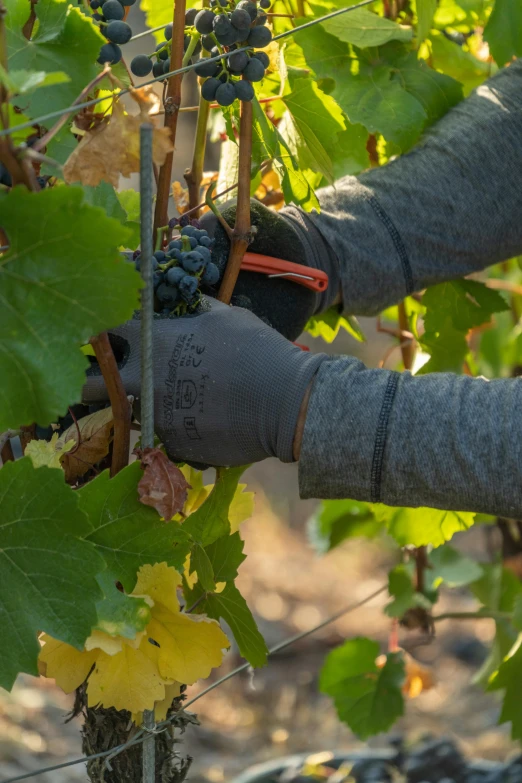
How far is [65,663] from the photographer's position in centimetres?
78

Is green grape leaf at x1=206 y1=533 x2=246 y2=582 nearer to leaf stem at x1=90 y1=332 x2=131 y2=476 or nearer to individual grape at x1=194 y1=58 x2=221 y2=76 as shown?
leaf stem at x1=90 y1=332 x2=131 y2=476

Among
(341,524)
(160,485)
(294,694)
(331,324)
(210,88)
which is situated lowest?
(294,694)

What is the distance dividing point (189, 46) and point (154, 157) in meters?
0.20

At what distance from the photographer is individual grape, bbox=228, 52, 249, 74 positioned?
774 mm

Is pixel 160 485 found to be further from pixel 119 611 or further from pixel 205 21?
pixel 205 21

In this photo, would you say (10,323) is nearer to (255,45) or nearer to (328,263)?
(255,45)

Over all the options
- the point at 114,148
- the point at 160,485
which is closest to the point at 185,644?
the point at 160,485

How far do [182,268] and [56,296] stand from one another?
0.19 m

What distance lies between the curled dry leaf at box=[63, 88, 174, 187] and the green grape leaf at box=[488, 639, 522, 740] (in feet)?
3.24

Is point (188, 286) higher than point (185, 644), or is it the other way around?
point (188, 286)

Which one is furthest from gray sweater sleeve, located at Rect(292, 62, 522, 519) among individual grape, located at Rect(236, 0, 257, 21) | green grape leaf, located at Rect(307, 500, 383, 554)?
green grape leaf, located at Rect(307, 500, 383, 554)

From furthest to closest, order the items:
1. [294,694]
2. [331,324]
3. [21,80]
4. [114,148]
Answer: [294,694]
[331,324]
[114,148]
[21,80]

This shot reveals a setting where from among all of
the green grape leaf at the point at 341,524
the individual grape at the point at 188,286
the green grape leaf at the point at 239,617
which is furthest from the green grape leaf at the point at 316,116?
the green grape leaf at the point at 341,524

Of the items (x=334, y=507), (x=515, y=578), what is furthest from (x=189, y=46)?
(x=515, y=578)
